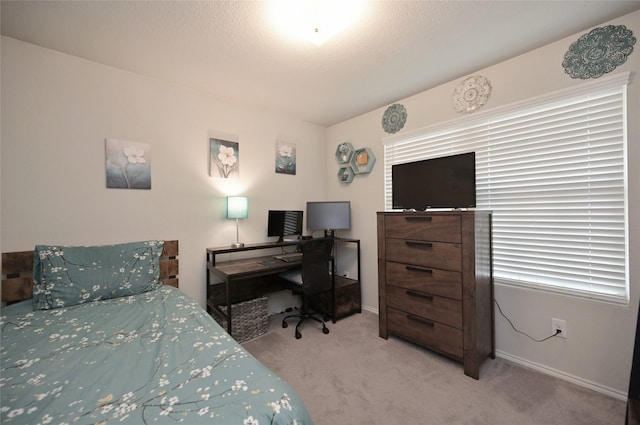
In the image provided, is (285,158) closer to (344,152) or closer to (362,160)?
(344,152)

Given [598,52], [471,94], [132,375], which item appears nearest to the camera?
[132,375]

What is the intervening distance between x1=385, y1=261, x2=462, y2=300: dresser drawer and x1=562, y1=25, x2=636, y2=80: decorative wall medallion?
5.62 feet

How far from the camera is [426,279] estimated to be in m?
2.21

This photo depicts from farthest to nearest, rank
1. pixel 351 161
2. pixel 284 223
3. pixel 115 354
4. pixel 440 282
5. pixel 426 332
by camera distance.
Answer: pixel 351 161
pixel 284 223
pixel 426 332
pixel 440 282
pixel 115 354

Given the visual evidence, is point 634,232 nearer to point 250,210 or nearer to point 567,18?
point 567,18

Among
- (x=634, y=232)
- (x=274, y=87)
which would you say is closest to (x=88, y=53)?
(x=274, y=87)

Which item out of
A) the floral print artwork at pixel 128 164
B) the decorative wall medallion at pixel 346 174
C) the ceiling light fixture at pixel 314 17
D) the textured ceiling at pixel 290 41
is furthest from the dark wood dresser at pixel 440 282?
the floral print artwork at pixel 128 164

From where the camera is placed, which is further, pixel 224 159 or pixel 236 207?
pixel 224 159

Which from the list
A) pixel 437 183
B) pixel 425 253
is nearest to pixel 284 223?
pixel 425 253

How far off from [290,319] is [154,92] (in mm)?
2776

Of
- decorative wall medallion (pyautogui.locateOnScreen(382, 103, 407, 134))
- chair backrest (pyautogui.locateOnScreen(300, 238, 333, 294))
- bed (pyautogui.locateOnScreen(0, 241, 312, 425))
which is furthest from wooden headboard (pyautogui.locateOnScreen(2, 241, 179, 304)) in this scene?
decorative wall medallion (pyautogui.locateOnScreen(382, 103, 407, 134))

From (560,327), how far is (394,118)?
2.44 m

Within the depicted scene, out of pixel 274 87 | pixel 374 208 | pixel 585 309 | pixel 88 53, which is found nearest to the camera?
pixel 585 309

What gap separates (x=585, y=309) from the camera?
1824 millimetres
